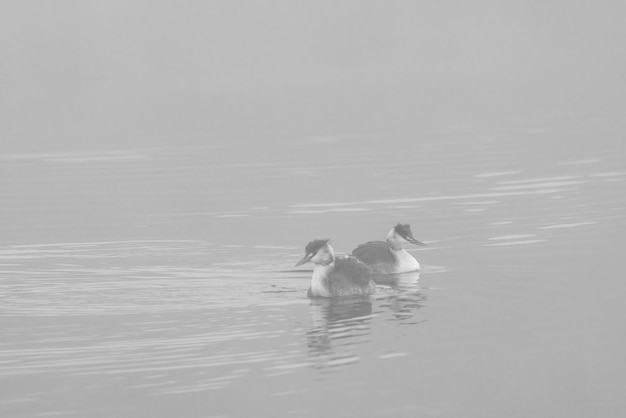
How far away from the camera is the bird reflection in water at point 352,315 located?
16.2 metres

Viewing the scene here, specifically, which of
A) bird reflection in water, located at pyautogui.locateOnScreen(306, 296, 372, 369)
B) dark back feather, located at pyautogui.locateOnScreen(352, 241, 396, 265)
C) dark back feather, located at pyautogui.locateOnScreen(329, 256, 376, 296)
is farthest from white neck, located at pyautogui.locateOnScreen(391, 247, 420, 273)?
bird reflection in water, located at pyautogui.locateOnScreen(306, 296, 372, 369)

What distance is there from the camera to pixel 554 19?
138 m

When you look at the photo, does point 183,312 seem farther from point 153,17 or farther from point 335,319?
point 153,17

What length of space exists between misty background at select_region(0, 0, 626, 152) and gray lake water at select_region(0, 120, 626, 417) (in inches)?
589

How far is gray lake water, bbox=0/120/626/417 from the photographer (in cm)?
1484

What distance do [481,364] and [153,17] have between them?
120605mm

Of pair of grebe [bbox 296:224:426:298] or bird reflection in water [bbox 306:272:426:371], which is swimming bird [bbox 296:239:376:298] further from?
bird reflection in water [bbox 306:272:426:371]

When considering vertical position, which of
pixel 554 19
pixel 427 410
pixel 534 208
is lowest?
pixel 427 410

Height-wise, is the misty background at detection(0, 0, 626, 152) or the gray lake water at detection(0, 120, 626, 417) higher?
the misty background at detection(0, 0, 626, 152)

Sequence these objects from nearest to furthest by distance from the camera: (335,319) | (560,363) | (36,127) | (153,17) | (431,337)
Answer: (560,363), (431,337), (335,319), (36,127), (153,17)

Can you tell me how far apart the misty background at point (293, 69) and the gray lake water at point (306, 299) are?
15.0 m

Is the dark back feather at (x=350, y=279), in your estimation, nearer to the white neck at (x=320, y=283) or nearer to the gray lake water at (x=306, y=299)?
the white neck at (x=320, y=283)

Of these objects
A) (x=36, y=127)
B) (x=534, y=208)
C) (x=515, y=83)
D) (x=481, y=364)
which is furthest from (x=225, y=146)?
(x=515, y=83)

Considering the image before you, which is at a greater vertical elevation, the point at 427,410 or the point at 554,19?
the point at 554,19
